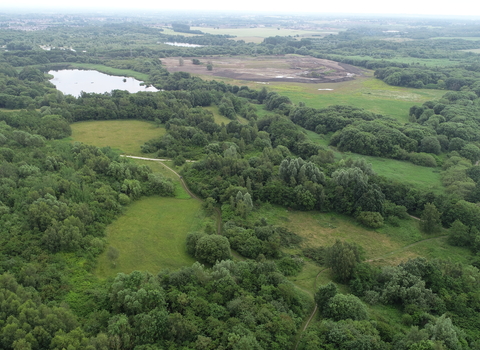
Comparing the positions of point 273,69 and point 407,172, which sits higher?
point 273,69

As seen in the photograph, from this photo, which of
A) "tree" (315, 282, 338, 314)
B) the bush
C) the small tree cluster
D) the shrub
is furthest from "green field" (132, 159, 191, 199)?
"tree" (315, 282, 338, 314)

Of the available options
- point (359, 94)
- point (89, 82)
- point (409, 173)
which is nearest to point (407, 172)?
point (409, 173)

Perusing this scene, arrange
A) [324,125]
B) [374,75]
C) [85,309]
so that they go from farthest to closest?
1. [374,75]
2. [324,125]
3. [85,309]

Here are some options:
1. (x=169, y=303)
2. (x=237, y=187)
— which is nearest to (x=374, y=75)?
(x=237, y=187)

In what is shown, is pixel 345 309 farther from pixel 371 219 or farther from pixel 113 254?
pixel 113 254

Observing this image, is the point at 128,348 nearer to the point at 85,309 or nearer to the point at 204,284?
the point at 85,309

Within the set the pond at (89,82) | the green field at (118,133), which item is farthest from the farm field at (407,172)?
the pond at (89,82)
